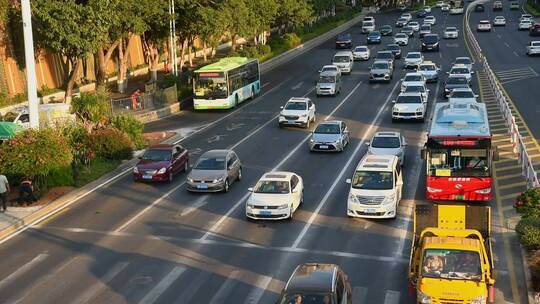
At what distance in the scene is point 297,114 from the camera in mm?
41344

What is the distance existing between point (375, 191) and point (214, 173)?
6.97 m

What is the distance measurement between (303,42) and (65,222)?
212ft

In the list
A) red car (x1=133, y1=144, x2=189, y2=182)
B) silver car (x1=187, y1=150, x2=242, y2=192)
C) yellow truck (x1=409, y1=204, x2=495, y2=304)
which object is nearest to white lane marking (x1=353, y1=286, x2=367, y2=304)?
yellow truck (x1=409, y1=204, x2=495, y2=304)

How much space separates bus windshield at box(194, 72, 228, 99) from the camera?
1896 inches

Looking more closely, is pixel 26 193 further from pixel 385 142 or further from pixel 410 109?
pixel 410 109

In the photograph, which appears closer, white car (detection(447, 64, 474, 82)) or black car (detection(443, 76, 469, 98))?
black car (detection(443, 76, 469, 98))

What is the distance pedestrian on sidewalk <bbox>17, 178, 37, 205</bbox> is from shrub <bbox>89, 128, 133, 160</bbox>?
6.39 m

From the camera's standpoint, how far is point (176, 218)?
25.4 m

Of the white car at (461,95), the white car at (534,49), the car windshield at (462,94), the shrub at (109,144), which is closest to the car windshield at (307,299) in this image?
the shrub at (109,144)

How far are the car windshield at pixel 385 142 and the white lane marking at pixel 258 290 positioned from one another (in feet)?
43.9

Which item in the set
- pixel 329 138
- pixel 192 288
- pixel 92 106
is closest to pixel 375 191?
pixel 192 288

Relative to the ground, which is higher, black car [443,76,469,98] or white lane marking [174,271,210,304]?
black car [443,76,469,98]

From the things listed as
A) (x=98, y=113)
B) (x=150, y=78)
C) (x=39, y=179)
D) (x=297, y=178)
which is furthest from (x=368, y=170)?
(x=150, y=78)

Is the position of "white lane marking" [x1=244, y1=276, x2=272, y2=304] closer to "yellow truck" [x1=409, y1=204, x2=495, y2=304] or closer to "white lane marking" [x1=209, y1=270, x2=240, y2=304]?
"white lane marking" [x1=209, y1=270, x2=240, y2=304]
